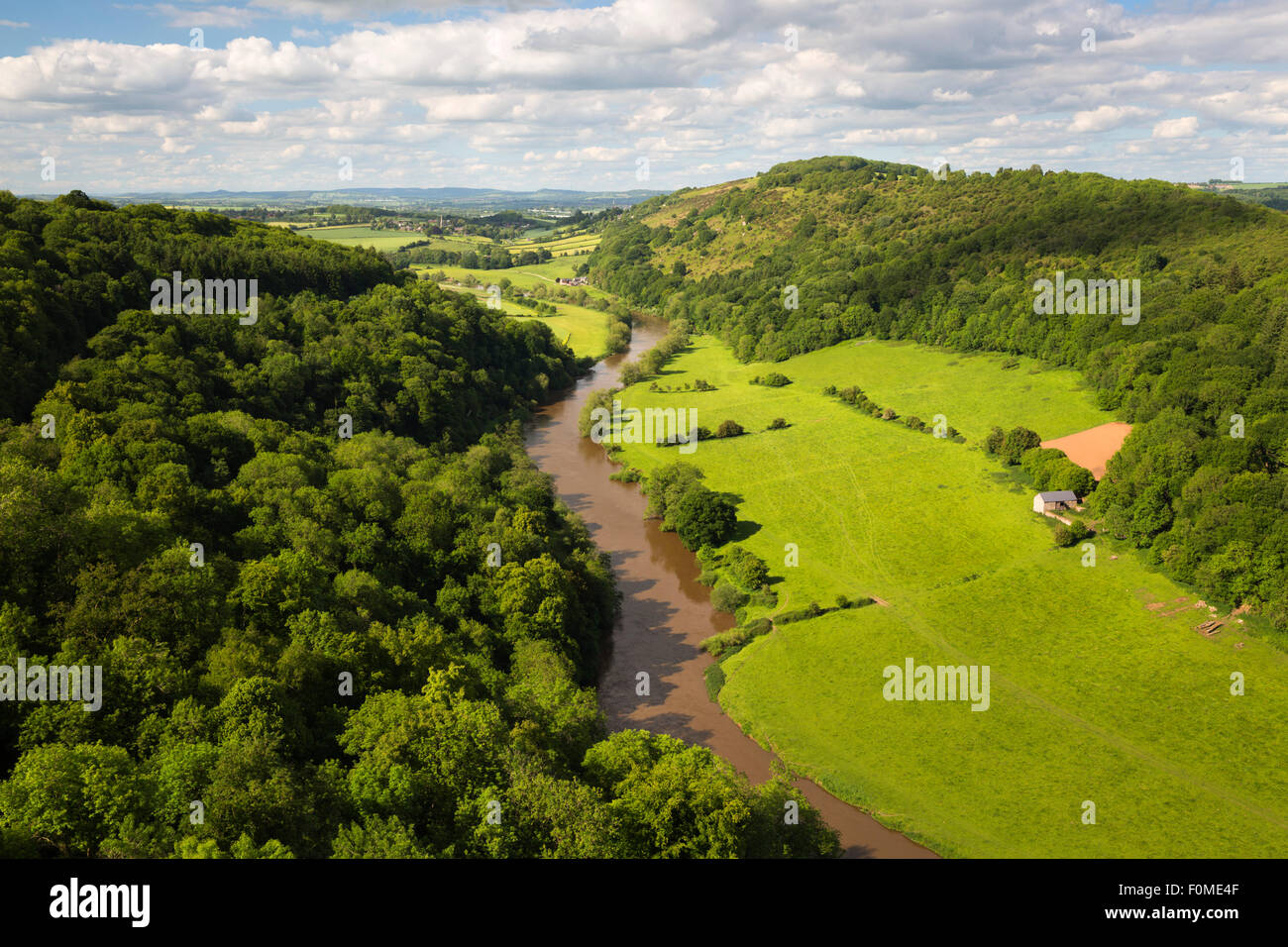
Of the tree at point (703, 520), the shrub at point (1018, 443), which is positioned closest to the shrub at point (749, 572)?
the tree at point (703, 520)

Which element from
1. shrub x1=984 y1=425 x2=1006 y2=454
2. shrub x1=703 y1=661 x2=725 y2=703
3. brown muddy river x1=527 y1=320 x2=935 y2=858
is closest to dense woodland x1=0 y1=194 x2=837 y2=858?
brown muddy river x1=527 y1=320 x2=935 y2=858

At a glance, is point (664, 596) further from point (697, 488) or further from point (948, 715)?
point (948, 715)

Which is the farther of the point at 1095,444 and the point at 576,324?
the point at 576,324

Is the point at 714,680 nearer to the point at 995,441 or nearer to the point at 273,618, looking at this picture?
the point at 273,618

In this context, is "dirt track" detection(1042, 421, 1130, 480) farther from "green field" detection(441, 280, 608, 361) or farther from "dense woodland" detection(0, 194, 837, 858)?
"green field" detection(441, 280, 608, 361)

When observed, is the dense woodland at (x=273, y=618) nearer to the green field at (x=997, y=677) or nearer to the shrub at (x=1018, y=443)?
the green field at (x=997, y=677)

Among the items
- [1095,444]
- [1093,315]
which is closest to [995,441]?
[1095,444]
